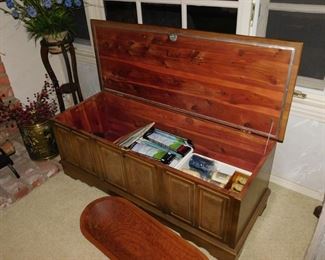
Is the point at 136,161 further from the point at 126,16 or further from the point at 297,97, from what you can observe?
the point at 126,16

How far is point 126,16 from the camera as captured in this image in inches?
78.1

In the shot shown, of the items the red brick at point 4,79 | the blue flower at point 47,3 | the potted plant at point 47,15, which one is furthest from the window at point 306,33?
the red brick at point 4,79

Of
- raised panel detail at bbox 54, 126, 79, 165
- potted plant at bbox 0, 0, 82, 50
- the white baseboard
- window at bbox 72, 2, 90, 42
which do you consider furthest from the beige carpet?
window at bbox 72, 2, 90, 42

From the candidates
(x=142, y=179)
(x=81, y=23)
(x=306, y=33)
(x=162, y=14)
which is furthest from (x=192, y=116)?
(x=306, y=33)

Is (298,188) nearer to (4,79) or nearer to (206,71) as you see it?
(206,71)

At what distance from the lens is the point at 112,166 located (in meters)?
1.56

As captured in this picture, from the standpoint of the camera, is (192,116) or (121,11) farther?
(121,11)

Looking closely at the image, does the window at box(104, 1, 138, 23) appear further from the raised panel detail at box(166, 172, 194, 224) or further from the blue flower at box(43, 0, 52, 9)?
the raised panel detail at box(166, 172, 194, 224)

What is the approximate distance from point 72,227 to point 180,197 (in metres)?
0.67

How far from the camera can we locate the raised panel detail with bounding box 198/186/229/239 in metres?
1.18

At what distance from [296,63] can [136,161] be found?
0.84 metres

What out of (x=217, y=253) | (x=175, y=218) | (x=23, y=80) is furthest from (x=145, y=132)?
(x=23, y=80)

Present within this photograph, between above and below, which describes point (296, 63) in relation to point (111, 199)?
above

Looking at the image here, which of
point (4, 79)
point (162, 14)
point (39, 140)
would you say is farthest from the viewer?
point (4, 79)
